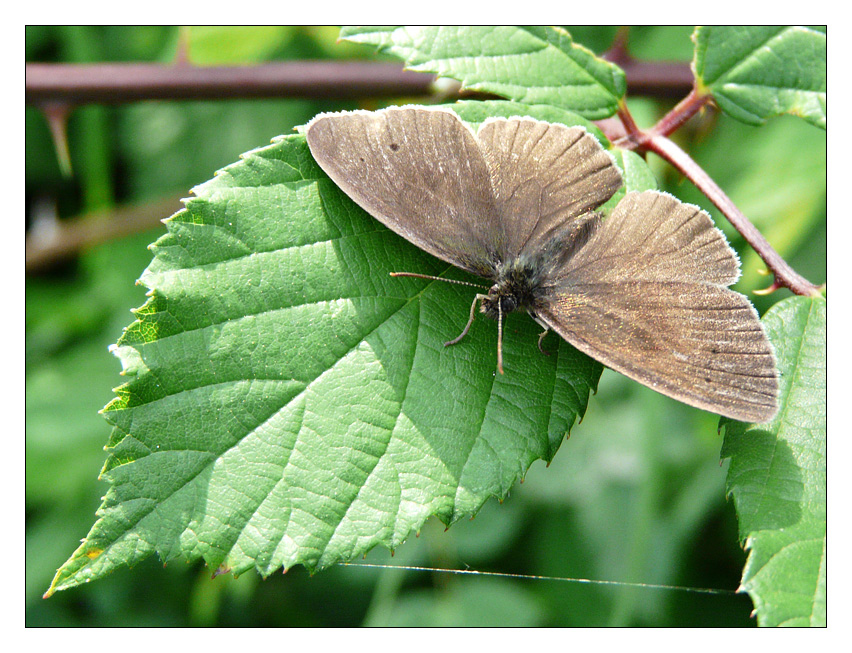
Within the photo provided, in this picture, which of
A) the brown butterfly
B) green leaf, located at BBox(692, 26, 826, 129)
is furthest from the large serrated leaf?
green leaf, located at BBox(692, 26, 826, 129)

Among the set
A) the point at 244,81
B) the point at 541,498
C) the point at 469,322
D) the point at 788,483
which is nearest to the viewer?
the point at 788,483

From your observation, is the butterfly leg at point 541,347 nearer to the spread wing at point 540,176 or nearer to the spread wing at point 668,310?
the spread wing at point 668,310

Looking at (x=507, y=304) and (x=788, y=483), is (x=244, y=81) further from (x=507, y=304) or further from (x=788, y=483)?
(x=788, y=483)

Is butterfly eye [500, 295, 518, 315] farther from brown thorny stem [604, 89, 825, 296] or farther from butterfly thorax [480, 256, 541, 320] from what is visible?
brown thorny stem [604, 89, 825, 296]

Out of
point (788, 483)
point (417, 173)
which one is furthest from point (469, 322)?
point (788, 483)

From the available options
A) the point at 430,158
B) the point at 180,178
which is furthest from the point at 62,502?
the point at 430,158

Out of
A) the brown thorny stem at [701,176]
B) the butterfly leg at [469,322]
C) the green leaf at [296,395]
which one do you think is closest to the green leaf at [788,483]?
the brown thorny stem at [701,176]

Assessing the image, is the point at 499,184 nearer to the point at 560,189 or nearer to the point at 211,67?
Answer: the point at 560,189
